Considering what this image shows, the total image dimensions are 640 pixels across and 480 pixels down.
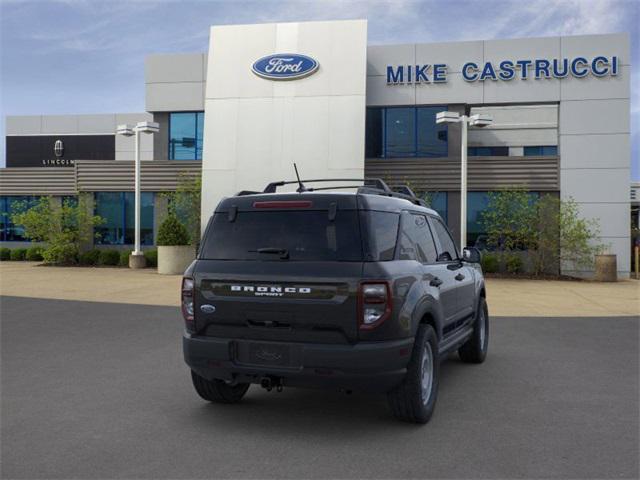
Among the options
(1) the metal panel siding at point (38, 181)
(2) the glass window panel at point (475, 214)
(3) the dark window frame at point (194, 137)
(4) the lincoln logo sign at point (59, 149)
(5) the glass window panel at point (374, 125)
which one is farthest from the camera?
(4) the lincoln logo sign at point (59, 149)

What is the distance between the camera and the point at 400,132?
24969 millimetres

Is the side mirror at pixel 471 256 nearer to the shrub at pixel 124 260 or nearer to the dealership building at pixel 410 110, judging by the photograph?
the dealership building at pixel 410 110

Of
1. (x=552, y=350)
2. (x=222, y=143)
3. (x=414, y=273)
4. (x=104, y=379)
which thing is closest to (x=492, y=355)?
(x=552, y=350)

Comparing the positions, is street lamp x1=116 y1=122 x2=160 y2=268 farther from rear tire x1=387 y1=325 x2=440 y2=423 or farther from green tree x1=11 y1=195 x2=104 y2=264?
rear tire x1=387 y1=325 x2=440 y2=423

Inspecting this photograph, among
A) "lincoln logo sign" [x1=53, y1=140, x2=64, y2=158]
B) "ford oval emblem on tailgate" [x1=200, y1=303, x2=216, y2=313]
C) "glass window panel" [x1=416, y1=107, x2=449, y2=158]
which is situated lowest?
"ford oval emblem on tailgate" [x1=200, y1=303, x2=216, y2=313]

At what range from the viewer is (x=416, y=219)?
229 inches

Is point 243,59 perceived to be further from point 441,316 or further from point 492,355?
point 441,316

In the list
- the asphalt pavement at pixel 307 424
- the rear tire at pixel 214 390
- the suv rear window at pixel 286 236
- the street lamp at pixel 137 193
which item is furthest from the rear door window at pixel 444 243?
the street lamp at pixel 137 193

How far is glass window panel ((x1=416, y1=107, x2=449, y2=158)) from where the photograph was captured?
24688 mm

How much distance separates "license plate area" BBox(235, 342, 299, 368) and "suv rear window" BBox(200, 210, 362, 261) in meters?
0.68

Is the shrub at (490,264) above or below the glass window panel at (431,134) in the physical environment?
below

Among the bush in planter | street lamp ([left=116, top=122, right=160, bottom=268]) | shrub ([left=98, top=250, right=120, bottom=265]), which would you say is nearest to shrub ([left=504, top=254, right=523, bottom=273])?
the bush in planter

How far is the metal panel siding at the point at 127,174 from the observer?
26359 millimetres

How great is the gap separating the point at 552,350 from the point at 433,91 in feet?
57.2
